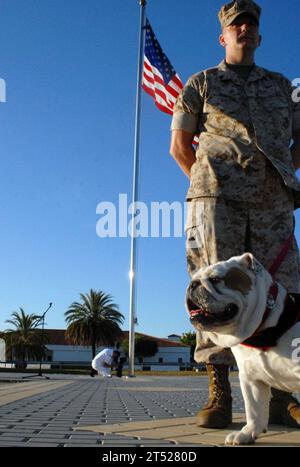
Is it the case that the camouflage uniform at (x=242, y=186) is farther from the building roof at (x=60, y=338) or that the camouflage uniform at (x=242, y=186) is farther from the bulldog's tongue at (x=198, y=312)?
the building roof at (x=60, y=338)

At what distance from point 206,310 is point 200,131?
2.00 meters

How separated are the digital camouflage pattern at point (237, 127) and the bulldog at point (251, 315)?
1.20m

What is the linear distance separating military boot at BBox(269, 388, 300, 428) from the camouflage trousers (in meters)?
0.43

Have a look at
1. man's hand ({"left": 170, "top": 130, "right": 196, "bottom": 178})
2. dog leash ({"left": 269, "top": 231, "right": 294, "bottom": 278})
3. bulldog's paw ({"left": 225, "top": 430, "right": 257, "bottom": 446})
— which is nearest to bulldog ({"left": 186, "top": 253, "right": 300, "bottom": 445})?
bulldog's paw ({"left": 225, "top": 430, "right": 257, "bottom": 446})

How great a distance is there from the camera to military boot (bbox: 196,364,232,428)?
3.41m

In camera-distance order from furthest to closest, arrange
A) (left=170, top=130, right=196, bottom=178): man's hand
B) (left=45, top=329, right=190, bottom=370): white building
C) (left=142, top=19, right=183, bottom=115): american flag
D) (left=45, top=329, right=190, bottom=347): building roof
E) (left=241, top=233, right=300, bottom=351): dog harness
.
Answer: (left=45, top=329, right=190, bottom=347): building roof → (left=45, top=329, right=190, bottom=370): white building → (left=142, top=19, right=183, bottom=115): american flag → (left=170, top=130, right=196, bottom=178): man's hand → (left=241, top=233, right=300, bottom=351): dog harness

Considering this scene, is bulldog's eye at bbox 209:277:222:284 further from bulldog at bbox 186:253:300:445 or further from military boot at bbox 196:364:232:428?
military boot at bbox 196:364:232:428

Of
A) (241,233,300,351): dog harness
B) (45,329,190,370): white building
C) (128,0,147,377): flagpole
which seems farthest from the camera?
(45,329,190,370): white building

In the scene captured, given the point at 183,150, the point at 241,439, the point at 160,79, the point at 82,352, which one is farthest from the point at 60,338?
the point at 241,439

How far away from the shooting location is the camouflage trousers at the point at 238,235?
350 centimetres

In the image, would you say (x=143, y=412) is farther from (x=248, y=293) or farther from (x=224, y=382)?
(x=248, y=293)

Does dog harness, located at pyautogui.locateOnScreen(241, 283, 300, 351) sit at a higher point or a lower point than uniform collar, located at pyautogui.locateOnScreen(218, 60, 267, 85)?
lower

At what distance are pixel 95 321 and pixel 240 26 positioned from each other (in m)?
53.6
